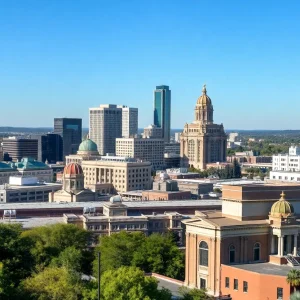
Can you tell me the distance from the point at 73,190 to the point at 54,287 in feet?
285

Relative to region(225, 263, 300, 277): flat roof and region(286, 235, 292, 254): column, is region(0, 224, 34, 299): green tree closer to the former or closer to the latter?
region(225, 263, 300, 277): flat roof

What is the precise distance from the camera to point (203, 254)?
71.8 metres

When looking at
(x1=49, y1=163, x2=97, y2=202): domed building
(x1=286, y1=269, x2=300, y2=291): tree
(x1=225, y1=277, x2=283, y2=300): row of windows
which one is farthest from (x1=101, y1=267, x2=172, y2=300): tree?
(x1=49, y1=163, x2=97, y2=202): domed building

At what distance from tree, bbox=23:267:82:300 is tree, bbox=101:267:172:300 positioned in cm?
246

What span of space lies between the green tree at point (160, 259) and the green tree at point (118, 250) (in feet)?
Answer: 3.22

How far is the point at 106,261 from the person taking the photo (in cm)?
7894

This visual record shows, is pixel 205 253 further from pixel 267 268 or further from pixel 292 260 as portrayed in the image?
pixel 292 260

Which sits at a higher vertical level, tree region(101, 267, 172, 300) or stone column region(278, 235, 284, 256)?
stone column region(278, 235, 284, 256)

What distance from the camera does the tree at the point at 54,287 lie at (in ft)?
182

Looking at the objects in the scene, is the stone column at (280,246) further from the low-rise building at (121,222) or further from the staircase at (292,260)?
the low-rise building at (121,222)

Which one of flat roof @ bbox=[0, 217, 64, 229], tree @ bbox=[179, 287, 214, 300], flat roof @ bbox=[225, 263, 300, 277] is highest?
flat roof @ bbox=[0, 217, 64, 229]

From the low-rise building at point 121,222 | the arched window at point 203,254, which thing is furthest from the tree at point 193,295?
the low-rise building at point 121,222

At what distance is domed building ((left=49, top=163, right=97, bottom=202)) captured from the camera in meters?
142

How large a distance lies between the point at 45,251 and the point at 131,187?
11537 centimetres
